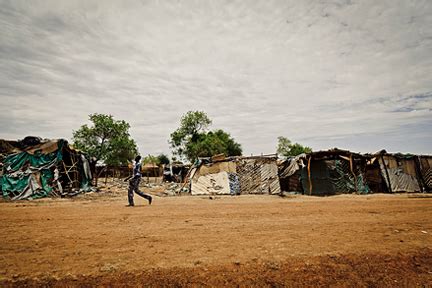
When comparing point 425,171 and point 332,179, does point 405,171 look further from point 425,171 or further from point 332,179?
point 332,179

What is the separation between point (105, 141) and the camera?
140 feet

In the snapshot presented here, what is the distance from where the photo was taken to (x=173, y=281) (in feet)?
8.64

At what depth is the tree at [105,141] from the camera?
41.1 meters

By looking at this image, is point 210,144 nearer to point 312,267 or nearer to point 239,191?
point 239,191

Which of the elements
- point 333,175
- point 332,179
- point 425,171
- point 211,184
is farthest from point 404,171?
point 211,184

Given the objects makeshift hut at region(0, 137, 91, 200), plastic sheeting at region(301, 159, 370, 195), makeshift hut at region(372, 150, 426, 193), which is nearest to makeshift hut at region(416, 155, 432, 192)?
makeshift hut at region(372, 150, 426, 193)

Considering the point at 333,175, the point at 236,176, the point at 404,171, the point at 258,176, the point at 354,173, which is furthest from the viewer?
the point at 404,171

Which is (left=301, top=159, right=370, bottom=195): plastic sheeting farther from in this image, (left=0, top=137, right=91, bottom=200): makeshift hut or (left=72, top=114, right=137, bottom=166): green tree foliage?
(left=72, top=114, right=137, bottom=166): green tree foliage

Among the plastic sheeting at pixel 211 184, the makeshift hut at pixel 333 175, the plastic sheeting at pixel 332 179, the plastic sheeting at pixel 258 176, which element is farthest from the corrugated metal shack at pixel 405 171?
the plastic sheeting at pixel 211 184

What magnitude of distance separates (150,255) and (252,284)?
158cm

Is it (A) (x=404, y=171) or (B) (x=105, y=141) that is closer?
(A) (x=404, y=171)

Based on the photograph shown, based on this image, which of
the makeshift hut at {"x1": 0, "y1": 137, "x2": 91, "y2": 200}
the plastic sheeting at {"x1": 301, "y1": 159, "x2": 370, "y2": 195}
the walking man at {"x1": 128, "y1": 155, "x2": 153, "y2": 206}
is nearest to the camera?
the walking man at {"x1": 128, "y1": 155, "x2": 153, "y2": 206}

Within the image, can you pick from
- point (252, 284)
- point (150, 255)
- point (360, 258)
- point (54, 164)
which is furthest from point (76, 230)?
point (54, 164)

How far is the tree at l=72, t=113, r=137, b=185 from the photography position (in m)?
41.1
